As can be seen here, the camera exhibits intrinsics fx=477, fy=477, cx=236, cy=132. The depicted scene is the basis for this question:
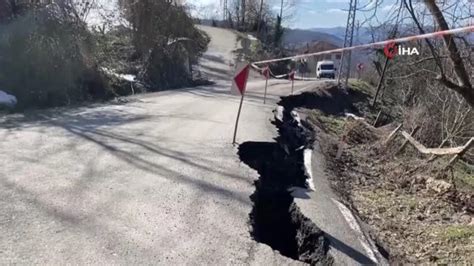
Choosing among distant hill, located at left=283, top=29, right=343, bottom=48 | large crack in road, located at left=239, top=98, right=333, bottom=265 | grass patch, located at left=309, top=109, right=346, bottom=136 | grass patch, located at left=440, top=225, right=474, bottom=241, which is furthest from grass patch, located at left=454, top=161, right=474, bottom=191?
distant hill, located at left=283, top=29, right=343, bottom=48

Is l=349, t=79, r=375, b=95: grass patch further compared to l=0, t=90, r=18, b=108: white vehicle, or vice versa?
l=349, t=79, r=375, b=95: grass patch

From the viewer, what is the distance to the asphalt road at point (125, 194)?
439cm

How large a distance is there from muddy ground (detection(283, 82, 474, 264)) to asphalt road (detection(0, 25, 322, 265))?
1.87 metres

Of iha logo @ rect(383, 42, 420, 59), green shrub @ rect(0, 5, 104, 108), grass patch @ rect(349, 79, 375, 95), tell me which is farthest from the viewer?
A: grass patch @ rect(349, 79, 375, 95)

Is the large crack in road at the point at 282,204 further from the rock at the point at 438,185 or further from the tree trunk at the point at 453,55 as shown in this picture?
the tree trunk at the point at 453,55

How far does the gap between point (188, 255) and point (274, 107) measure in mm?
11704

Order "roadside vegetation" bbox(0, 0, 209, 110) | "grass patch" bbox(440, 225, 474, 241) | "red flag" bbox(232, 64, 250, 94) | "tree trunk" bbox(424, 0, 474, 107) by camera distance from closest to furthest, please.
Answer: "grass patch" bbox(440, 225, 474, 241) < "tree trunk" bbox(424, 0, 474, 107) < "red flag" bbox(232, 64, 250, 94) < "roadside vegetation" bbox(0, 0, 209, 110)

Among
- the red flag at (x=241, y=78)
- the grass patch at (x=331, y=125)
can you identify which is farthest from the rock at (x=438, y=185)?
the grass patch at (x=331, y=125)

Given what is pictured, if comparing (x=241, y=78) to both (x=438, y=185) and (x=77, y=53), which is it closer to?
(x=438, y=185)

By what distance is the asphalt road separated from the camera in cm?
439

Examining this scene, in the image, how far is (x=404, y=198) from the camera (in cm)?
841

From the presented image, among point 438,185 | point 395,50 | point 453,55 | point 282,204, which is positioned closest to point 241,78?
point 282,204

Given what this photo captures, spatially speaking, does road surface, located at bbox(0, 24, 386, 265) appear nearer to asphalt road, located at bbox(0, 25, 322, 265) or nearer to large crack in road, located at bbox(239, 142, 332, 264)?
asphalt road, located at bbox(0, 25, 322, 265)

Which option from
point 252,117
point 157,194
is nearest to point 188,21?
point 252,117
